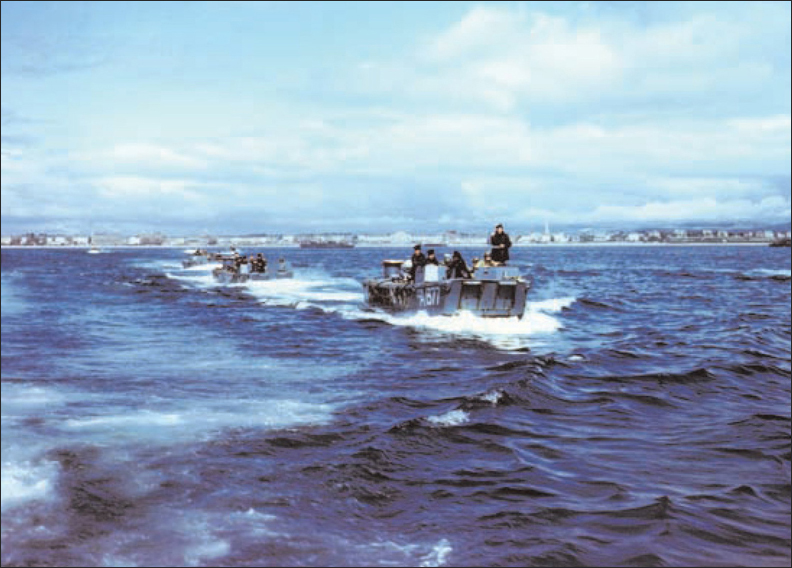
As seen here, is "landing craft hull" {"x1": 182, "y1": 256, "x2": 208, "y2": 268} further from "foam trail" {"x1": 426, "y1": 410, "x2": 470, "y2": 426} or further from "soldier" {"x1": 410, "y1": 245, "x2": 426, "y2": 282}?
"foam trail" {"x1": 426, "y1": 410, "x2": 470, "y2": 426}

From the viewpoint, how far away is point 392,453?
10.9m

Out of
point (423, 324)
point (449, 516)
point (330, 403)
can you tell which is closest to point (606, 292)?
point (423, 324)

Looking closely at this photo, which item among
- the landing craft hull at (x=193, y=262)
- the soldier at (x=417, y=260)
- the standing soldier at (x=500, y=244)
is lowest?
the landing craft hull at (x=193, y=262)

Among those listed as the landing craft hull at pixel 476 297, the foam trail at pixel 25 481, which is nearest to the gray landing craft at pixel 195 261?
the landing craft hull at pixel 476 297

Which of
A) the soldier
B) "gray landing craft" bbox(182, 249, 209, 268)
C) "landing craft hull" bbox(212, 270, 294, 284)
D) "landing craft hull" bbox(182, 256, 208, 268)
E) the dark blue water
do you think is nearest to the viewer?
the dark blue water

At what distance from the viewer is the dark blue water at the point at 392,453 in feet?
24.2

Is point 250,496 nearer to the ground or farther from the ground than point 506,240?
nearer to the ground

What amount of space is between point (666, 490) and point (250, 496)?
5611 millimetres

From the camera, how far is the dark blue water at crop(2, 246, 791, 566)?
7.36 meters

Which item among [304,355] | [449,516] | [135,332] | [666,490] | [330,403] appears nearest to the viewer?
[449,516]

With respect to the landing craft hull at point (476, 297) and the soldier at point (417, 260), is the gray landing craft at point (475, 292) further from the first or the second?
the soldier at point (417, 260)

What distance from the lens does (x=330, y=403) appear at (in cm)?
1430

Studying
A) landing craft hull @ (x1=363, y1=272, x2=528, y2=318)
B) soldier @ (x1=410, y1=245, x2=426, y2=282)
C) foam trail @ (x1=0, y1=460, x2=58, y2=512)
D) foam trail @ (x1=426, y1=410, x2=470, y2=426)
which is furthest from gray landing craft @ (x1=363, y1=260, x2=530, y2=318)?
foam trail @ (x1=0, y1=460, x2=58, y2=512)

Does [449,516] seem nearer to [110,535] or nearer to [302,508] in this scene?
[302,508]
